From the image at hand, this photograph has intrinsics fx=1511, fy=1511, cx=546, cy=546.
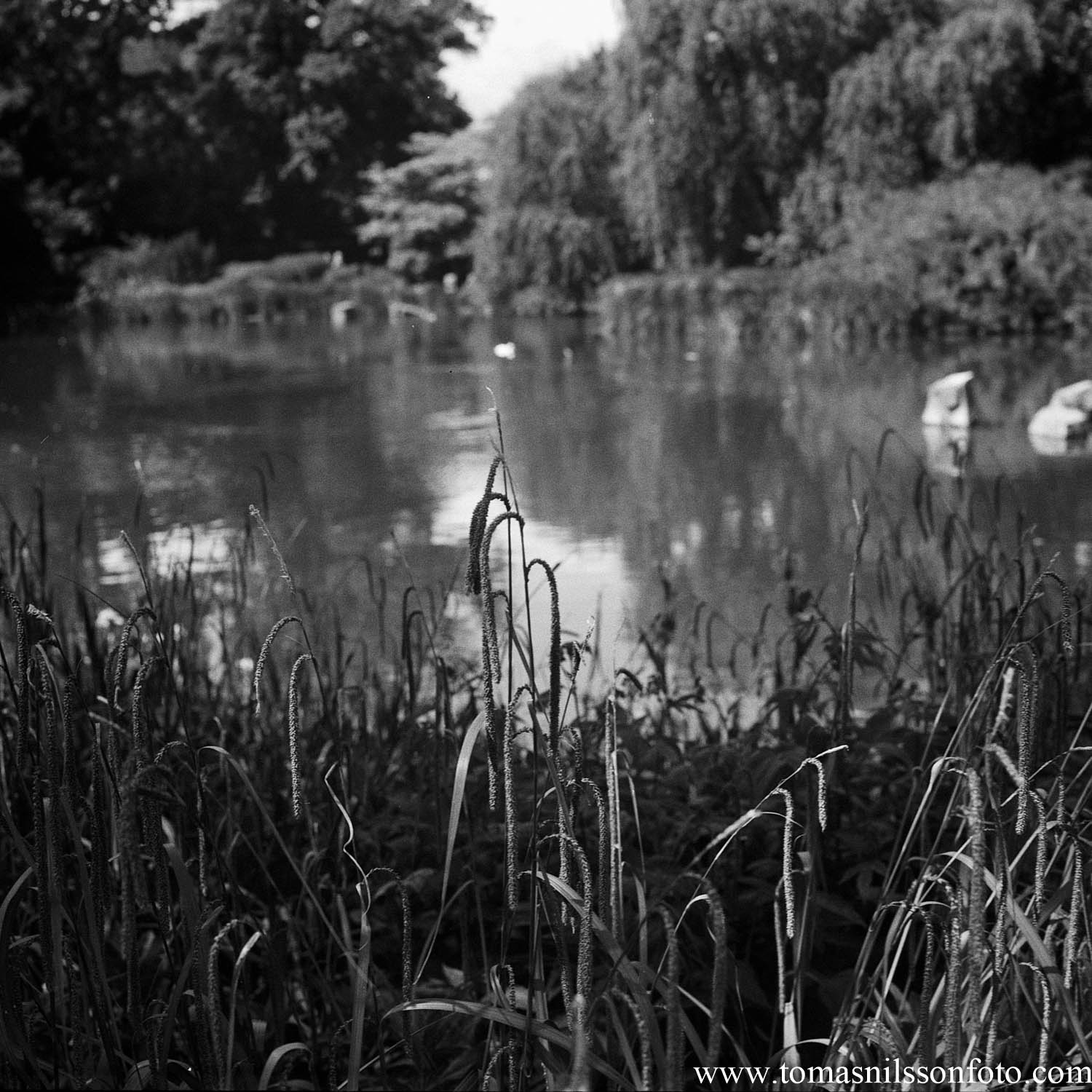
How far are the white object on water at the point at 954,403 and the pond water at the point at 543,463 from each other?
0.37 feet

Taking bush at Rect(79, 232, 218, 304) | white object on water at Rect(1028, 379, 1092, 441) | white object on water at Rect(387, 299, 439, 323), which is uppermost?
bush at Rect(79, 232, 218, 304)

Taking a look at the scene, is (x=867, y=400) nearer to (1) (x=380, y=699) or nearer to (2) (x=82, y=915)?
(1) (x=380, y=699)

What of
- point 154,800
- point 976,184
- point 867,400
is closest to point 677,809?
point 154,800

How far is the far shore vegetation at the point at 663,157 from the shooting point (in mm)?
10688

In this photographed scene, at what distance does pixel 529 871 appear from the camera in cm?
89

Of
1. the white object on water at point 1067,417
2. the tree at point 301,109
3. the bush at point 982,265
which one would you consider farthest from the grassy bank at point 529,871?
the tree at point 301,109

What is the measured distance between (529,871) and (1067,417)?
5.05 metres

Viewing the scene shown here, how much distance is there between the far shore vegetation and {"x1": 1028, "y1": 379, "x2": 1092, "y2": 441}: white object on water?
414 centimetres

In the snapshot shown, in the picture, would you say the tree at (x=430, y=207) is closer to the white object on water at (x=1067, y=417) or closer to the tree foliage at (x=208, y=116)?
the tree foliage at (x=208, y=116)

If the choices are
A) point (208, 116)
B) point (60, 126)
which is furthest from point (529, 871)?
point (208, 116)

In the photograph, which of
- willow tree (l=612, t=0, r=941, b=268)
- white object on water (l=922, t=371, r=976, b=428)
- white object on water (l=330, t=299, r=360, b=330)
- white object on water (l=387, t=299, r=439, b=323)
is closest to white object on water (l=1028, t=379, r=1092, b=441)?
white object on water (l=922, t=371, r=976, b=428)

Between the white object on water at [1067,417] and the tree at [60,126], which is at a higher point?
the tree at [60,126]

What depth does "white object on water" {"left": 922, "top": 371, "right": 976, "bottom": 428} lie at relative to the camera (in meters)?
5.73

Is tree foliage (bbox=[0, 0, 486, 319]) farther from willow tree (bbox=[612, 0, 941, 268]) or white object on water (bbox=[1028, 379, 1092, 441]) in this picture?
white object on water (bbox=[1028, 379, 1092, 441])
